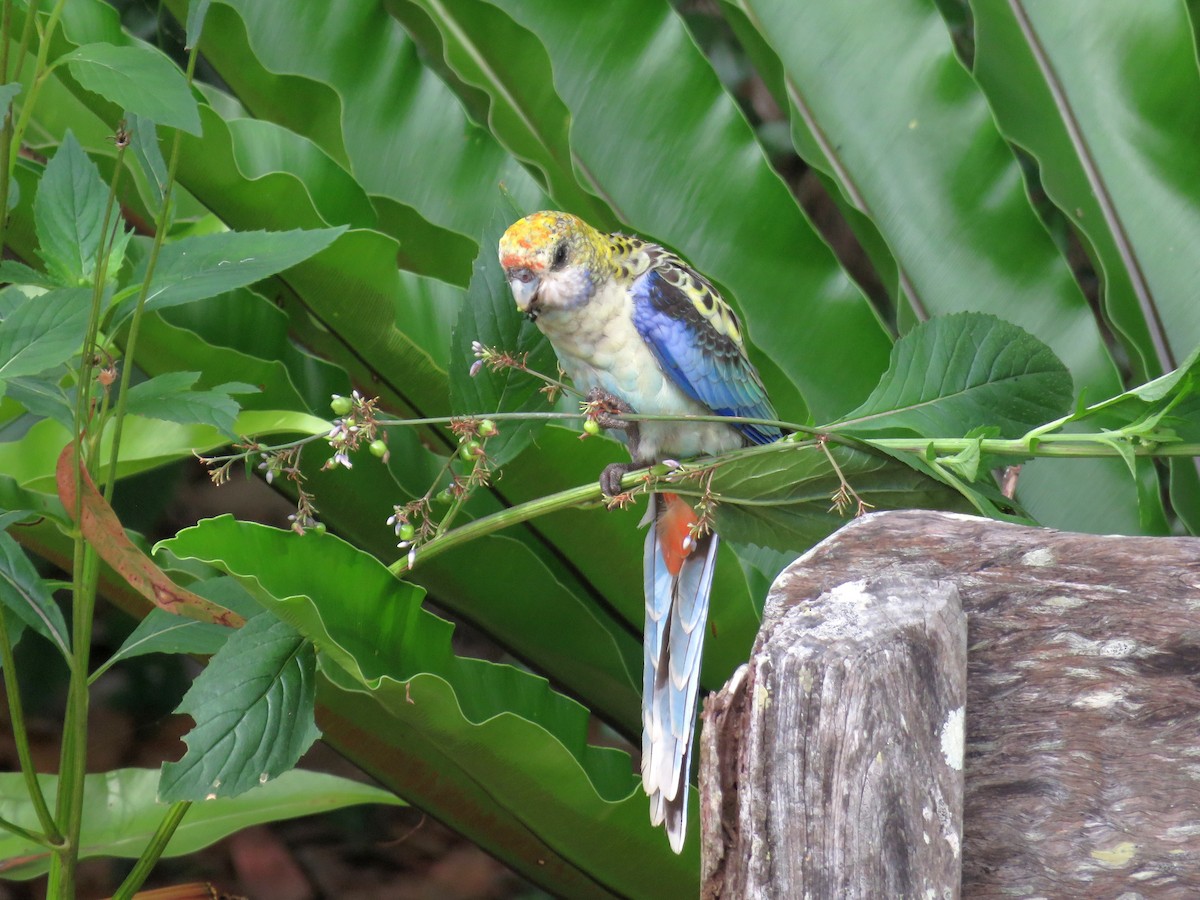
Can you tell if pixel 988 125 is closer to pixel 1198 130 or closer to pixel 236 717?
pixel 1198 130

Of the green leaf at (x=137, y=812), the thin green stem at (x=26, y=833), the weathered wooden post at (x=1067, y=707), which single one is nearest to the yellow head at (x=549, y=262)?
the weathered wooden post at (x=1067, y=707)

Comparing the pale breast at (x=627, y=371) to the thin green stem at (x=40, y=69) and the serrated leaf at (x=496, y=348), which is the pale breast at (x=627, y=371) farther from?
the thin green stem at (x=40, y=69)

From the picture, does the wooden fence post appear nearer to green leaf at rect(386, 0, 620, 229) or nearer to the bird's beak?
the bird's beak

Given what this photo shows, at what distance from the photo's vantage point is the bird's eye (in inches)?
31.6

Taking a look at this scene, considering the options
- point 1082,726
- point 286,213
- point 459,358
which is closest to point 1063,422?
point 1082,726

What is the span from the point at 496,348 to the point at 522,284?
0.05 m

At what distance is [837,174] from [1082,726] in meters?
0.97

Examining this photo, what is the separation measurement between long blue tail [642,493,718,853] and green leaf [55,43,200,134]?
463 millimetres

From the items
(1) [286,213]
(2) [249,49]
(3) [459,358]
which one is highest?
(2) [249,49]

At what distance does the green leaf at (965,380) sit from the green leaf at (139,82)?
0.44 meters

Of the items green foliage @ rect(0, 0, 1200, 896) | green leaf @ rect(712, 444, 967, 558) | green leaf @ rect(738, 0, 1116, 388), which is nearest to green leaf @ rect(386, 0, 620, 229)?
green foliage @ rect(0, 0, 1200, 896)

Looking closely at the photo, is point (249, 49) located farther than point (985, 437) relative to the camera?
Yes

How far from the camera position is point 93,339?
612 mm

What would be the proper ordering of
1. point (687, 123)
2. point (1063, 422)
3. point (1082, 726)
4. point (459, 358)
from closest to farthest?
point (1082, 726), point (1063, 422), point (459, 358), point (687, 123)
